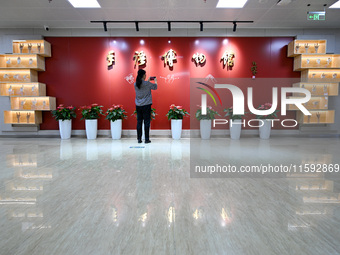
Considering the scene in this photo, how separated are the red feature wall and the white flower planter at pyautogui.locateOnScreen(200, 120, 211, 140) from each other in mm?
604

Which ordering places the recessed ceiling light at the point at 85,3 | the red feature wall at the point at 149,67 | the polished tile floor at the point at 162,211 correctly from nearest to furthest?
the polished tile floor at the point at 162,211 → the recessed ceiling light at the point at 85,3 → the red feature wall at the point at 149,67

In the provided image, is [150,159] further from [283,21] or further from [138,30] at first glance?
[283,21]

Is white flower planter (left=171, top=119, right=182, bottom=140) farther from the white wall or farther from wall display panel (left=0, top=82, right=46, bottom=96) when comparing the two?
wall display panel (left=0, top=82, right=46, bottom=96)

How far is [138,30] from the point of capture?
6828mm

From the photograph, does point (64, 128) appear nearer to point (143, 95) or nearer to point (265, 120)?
point (143, 95)

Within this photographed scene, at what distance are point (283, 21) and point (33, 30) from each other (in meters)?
6.84

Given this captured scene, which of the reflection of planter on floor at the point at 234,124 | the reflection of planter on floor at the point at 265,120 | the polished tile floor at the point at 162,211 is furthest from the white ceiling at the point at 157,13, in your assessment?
the polished tile floor at the point at 162,211

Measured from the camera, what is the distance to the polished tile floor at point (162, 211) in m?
1.41

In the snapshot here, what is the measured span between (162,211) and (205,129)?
16.8 feet

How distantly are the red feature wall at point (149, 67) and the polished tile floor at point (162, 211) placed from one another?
4.14 m

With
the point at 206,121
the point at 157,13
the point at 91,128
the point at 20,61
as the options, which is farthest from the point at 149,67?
the point at 20,61

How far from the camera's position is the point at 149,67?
23.8 ft

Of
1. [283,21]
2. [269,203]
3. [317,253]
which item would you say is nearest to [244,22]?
[283,21]

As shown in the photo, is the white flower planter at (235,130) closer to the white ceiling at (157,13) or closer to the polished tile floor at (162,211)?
the white ceiling at (157,13)
